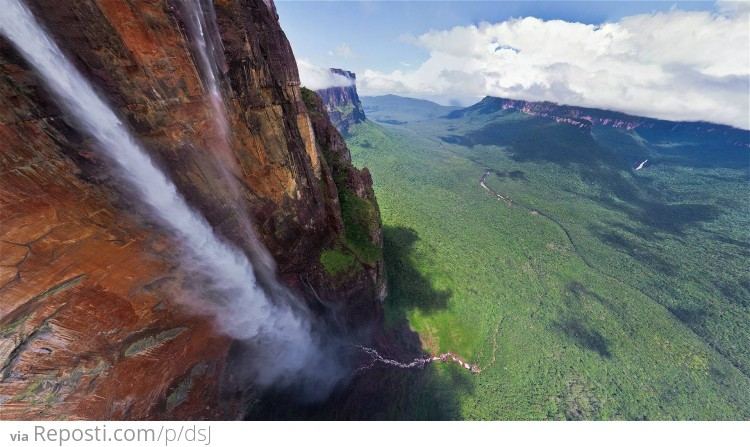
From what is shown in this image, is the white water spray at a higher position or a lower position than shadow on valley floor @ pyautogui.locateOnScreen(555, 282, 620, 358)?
higher

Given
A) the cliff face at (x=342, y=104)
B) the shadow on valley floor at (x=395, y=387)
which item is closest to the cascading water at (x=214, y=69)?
the shadow on valley floor at (x=395, y=387)

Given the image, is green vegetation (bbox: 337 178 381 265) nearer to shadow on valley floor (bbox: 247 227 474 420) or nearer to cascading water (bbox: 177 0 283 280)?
shadow on valley floor (bbox: 247 227 474 420)

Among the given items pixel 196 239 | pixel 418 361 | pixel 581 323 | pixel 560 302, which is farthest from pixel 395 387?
pixel 560 302

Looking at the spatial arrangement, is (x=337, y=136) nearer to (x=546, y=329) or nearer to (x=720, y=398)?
(x=546, y=329)

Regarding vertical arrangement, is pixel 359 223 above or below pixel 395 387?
above

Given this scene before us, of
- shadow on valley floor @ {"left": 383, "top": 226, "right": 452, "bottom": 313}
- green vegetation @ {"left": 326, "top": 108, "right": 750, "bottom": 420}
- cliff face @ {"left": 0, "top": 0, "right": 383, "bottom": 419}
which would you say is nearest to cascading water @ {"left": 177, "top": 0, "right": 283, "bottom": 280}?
cliff face @ {"left": 0, "top": 0, "right": 383, "bottom": 419}

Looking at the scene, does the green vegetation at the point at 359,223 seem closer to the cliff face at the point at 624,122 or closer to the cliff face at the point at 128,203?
the cliff face at the point at 128,203

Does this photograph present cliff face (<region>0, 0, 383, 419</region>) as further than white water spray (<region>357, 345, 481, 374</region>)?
No

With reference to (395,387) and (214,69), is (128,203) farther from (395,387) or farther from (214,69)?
(395,387)
